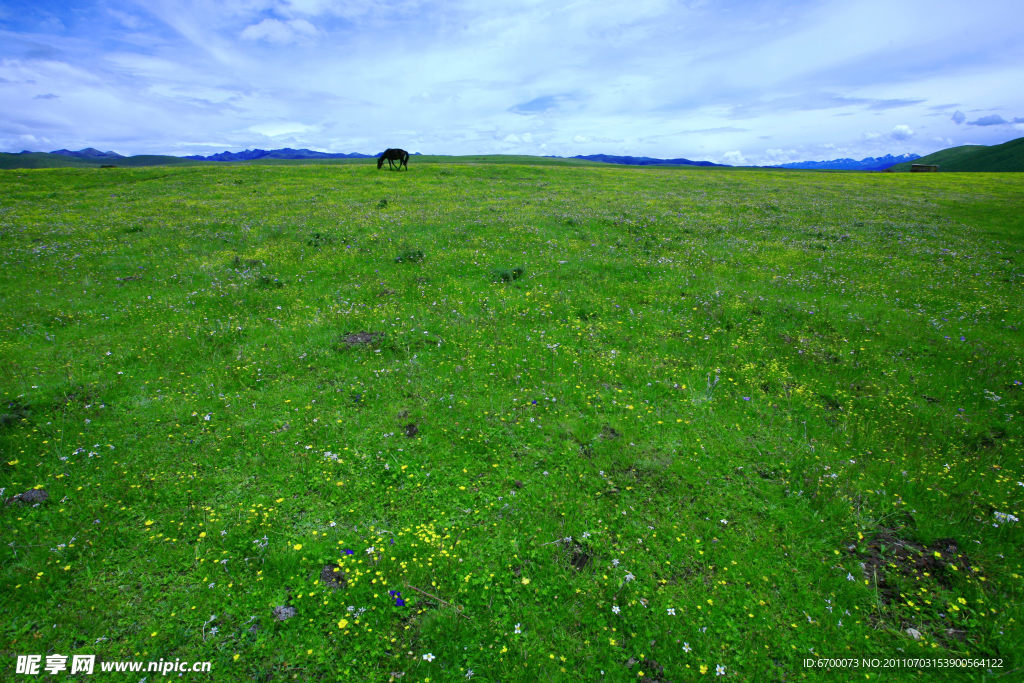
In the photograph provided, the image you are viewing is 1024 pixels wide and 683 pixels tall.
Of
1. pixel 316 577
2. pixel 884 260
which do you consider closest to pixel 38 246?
pixel 316 577

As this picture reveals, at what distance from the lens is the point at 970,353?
13117mm

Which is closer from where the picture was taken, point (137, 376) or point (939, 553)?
point (939, 553)

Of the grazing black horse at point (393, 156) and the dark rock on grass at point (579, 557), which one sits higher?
the grazing black horse at point (393, 156)

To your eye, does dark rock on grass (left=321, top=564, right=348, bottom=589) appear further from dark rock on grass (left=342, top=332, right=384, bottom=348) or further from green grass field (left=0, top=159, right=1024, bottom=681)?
dark rock on grass (left=342, top=332, right=384, bottom=348)

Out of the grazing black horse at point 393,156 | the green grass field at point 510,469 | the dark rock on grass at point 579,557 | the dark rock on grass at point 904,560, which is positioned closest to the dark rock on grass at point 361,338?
the green grass field at point 510,469

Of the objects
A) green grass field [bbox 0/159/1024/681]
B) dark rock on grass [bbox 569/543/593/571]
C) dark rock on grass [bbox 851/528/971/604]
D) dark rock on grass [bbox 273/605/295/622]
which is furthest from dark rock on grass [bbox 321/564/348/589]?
dark rock on grass [bbox 851/528/971/604]

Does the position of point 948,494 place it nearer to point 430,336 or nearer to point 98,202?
point 430,336

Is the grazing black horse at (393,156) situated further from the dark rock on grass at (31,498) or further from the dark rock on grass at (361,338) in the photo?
the dark rock on grass at (31,498)

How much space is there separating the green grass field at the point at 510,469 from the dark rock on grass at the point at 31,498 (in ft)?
0.23

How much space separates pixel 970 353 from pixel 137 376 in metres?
24.4

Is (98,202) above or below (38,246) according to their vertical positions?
above

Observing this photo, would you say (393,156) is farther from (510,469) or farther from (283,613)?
(283,613)

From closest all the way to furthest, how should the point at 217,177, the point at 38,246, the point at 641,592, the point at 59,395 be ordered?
1. the point at 641,592
2. the point at 59,395
3. the point at 38,246
4. the point at 217,177

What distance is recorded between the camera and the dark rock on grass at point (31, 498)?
733cm
